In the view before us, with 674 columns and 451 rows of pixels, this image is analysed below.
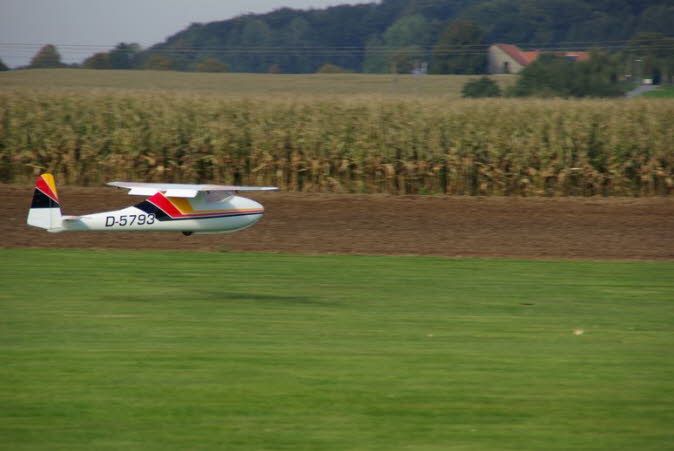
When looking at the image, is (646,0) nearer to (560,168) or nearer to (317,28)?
(317,28)

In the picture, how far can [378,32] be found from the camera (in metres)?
140

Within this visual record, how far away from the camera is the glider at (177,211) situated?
34.5 feet

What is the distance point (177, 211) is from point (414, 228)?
13320 millimetres

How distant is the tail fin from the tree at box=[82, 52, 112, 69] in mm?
75916

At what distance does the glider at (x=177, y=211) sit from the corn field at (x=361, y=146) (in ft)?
61.6

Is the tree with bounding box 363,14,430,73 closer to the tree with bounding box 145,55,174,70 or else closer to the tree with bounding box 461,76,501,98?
the tree with bounding box 145,55,174,70

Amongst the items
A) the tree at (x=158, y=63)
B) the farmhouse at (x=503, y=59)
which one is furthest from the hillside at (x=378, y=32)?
the tree at (x=158, y=63)

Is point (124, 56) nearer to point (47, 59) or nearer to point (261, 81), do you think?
point (47, 59)

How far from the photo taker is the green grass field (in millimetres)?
8531

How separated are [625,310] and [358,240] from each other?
8.27 m

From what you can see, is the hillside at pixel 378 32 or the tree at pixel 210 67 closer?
the tree at pixel 210 67

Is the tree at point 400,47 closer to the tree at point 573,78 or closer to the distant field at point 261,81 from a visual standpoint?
the distant field at point 261,81

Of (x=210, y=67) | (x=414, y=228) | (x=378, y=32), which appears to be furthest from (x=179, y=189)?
(x=378, y=32)

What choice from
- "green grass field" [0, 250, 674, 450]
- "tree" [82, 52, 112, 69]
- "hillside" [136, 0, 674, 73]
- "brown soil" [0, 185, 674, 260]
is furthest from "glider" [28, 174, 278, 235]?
"hillside" [136, 0, 674, 73]
